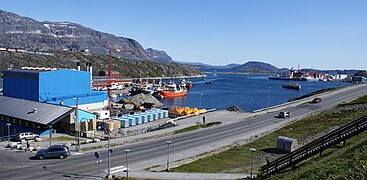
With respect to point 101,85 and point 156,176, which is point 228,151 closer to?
point 156,176

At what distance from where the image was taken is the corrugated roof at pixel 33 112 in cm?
3800

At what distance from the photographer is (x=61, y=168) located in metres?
24.6

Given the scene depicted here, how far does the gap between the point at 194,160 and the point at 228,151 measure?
4.26 metres

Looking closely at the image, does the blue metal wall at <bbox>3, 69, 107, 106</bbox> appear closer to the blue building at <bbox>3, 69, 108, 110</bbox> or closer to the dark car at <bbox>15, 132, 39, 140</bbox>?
the blue building at <bbox>3, 69, 108, 110</bbox>

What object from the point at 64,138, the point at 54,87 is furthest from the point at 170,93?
the point at 64,138

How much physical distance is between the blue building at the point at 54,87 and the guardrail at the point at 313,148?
33954mm

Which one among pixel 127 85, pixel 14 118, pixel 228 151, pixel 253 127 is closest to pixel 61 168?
pixel 228 151

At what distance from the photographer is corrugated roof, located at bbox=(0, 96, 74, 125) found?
38000 mm

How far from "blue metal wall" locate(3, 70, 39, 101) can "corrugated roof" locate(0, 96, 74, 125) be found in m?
4.73

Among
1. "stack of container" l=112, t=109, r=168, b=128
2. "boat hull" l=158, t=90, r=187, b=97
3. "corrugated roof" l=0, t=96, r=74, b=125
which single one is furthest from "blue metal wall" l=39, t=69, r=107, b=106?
"boat hull" l=158, t=90, r=187, b=97

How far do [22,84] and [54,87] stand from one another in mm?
5406

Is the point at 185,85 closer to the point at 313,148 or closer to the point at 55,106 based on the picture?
the point at 55,106

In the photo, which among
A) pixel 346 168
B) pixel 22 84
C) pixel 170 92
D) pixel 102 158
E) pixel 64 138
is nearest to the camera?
pixel 346 168

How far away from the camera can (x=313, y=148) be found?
822 inches
